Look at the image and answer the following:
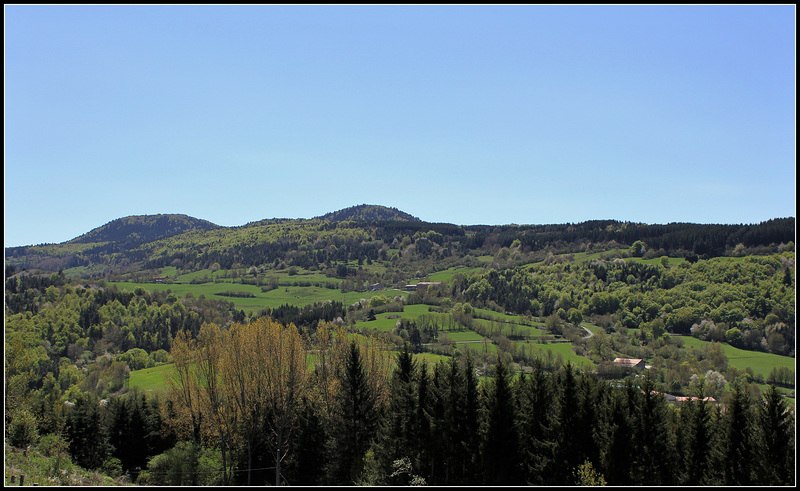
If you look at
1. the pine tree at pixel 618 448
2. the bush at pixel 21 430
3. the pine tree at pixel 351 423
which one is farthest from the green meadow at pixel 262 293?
the pine tree at pixel 618 448

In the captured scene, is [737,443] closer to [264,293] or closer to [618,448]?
[618,448]

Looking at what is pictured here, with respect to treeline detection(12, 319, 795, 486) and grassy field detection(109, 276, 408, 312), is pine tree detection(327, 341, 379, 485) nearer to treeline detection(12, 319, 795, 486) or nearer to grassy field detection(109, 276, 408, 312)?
treeline detection(12, 319, 795, 486)

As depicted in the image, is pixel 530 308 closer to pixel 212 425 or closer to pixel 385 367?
pixel 385 367

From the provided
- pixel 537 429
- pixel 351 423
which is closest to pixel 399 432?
pixel 351 423

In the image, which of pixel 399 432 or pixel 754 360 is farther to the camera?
pixel 754 360

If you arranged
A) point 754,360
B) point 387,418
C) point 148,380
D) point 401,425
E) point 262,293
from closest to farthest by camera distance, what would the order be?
point 401,425
point 387,418
point 148,380
point 754,360
point 262,293

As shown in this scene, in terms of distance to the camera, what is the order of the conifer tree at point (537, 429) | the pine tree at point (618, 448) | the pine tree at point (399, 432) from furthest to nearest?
1. the pine tree at point (399, 432)
2. the conifer tree at point (537, 429)
3. the pine tree at point (618, 448)

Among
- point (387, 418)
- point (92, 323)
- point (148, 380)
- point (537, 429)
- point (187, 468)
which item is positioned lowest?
point (148, 380)

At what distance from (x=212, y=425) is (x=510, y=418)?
23.7 meters

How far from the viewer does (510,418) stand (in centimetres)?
3191

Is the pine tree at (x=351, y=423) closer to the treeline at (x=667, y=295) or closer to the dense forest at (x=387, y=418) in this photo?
the dense forest at (x=387, y=418)

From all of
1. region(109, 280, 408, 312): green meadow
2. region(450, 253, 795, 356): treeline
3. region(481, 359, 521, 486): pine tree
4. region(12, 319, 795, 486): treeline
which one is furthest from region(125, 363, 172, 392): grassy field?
region(450, 253, 795, 356): treeline

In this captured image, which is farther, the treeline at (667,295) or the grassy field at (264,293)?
the grassy field at (264,293)

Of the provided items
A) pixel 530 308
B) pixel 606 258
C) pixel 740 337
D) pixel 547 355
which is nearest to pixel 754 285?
pixel 740 337
